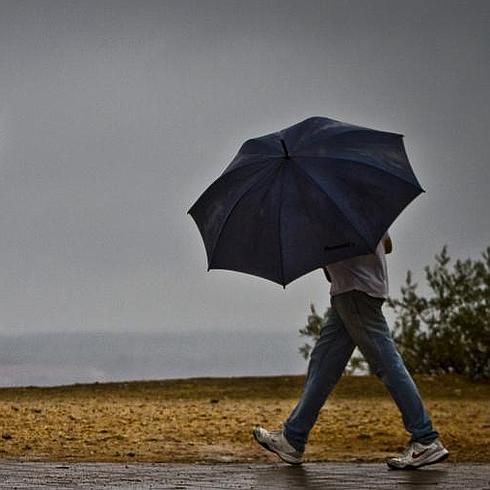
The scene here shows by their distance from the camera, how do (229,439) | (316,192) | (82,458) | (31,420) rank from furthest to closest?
(31,420) → (229,439) → (82,458) → (316,192)

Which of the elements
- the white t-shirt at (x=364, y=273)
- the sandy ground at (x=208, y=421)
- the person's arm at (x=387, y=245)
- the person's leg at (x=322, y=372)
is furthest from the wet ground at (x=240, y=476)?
the sandy ground at (x=208, y=421)

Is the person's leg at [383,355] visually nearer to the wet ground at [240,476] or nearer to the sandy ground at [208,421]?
the wet ground at [240,476]

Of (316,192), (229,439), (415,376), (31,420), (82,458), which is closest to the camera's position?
(316,192)

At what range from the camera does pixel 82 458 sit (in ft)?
29.9

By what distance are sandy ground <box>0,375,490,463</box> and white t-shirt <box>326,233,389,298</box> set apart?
Answer: 2331mm

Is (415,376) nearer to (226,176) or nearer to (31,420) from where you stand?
(31,420)

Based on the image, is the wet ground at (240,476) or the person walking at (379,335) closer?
the wet ground at (240,476)

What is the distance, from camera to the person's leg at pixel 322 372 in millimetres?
7285

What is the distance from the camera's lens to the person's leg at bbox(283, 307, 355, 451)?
7.29 metres

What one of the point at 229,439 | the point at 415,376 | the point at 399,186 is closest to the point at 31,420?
the point at 229,439

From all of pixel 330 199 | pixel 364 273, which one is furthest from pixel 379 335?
pixel 330 199

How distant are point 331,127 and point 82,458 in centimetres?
356

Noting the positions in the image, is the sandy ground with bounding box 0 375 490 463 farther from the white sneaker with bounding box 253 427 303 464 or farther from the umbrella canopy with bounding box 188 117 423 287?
the umbrella canopy with bounding box 188 117 423 287

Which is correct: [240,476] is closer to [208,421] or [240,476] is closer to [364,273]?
[364,273]
